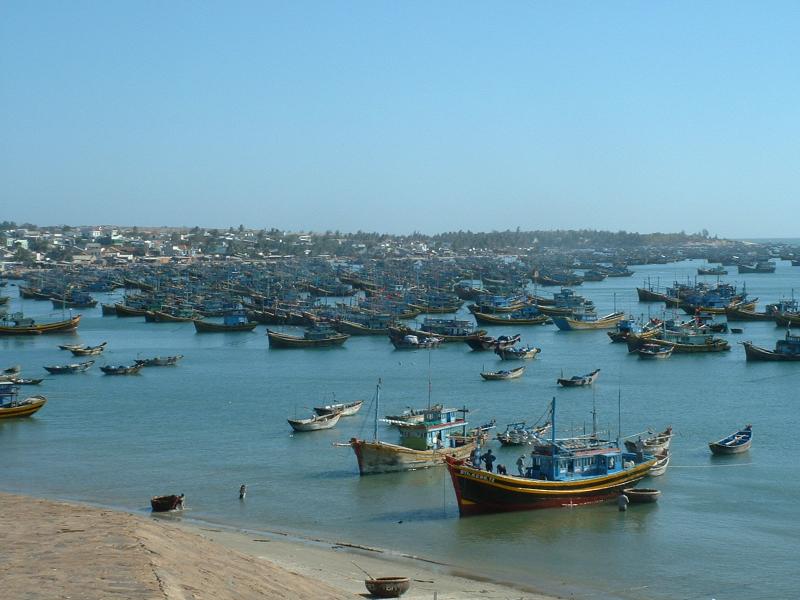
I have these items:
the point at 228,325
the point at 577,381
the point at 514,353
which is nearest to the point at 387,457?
the point at 577,381

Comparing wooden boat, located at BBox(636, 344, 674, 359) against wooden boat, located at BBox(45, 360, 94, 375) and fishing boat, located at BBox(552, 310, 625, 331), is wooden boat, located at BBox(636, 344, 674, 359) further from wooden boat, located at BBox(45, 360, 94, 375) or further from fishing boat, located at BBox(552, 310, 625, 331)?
wooden boat, located at BBox(45, 360, 94, 375)

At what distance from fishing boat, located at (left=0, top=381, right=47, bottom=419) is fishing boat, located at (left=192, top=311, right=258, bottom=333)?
24188 millimetres

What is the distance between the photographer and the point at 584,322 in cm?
4950

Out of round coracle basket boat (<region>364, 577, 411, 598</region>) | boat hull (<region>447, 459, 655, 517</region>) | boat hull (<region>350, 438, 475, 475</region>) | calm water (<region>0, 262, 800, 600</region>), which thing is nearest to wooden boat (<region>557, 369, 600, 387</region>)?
calm water (<region>0, 262, 800, 600</region>)

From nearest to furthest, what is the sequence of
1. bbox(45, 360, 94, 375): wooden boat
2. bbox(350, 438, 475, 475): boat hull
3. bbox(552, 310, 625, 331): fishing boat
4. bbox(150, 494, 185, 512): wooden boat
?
bbox(150, 494, 185, 512): wooden boat, bbox(350, 438, 475, 475): boat hull, bbox(45, 360, 94, 375): wooden boat, bbox(552, 310, 625, 331): fishing boat

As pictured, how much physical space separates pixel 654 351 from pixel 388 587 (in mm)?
27440

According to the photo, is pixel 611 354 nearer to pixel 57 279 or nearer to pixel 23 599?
pixel 23 599

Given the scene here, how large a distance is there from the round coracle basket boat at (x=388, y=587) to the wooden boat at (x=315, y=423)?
11206 mm

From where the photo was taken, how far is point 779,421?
25.2 metres

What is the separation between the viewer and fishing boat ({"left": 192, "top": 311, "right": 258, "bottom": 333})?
5072 cm

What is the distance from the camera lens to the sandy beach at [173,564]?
30.9ft

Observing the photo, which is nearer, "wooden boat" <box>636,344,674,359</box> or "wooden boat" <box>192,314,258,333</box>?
"wooden boat" <box>636,344,674,359</box>

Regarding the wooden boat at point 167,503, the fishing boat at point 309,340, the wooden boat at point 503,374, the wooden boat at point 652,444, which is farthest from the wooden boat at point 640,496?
the fishing boat at point 309,340

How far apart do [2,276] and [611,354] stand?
235 feet
